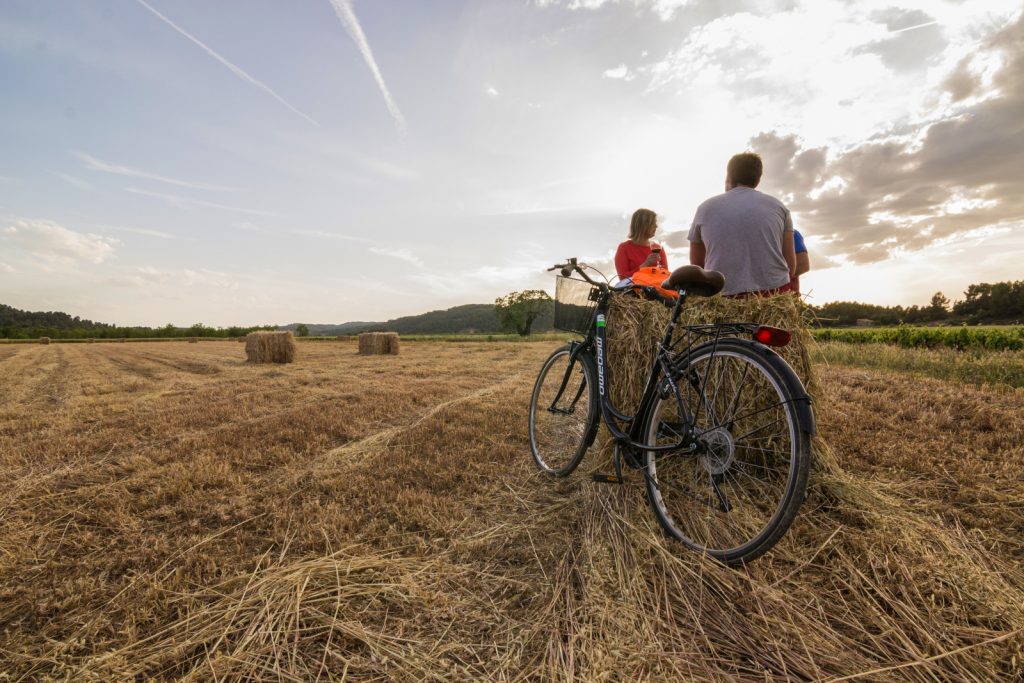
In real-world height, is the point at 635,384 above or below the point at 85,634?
above

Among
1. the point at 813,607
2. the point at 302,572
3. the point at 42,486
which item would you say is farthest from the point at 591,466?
the point at 42,486

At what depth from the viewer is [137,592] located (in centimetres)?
196

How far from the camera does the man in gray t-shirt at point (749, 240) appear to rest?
293 centimetres

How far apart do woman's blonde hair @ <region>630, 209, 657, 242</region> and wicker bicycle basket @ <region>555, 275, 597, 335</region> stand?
1.14 m

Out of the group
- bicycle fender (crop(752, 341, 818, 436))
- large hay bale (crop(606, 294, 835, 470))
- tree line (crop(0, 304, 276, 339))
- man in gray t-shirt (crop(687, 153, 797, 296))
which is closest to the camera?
bicycle fender (crop(752, 341, 818, 436))

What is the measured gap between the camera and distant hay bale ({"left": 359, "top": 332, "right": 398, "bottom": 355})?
18391 mm

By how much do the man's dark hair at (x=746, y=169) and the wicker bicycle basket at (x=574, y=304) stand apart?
4.60 ft

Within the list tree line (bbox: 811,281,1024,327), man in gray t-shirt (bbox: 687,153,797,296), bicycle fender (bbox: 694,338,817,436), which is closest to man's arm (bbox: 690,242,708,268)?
man in gray t-shirt (bbox: 687,153,797,296)

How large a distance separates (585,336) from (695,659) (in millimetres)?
2233

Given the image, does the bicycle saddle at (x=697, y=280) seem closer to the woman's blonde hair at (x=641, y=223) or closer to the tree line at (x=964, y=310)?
the woman's blonde hair at (x=641, y=223)

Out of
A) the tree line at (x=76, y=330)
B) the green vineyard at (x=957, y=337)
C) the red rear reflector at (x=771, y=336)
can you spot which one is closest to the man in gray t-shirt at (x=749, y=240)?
the red rear reflector at (x=771, y=336)

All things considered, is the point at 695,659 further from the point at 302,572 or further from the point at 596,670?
the point at 302,572

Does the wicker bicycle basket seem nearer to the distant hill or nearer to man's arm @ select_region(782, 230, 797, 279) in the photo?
man's arm @ select_region(782, 230, 797, 279)

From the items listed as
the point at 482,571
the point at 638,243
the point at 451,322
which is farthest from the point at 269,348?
the point at 451,322
